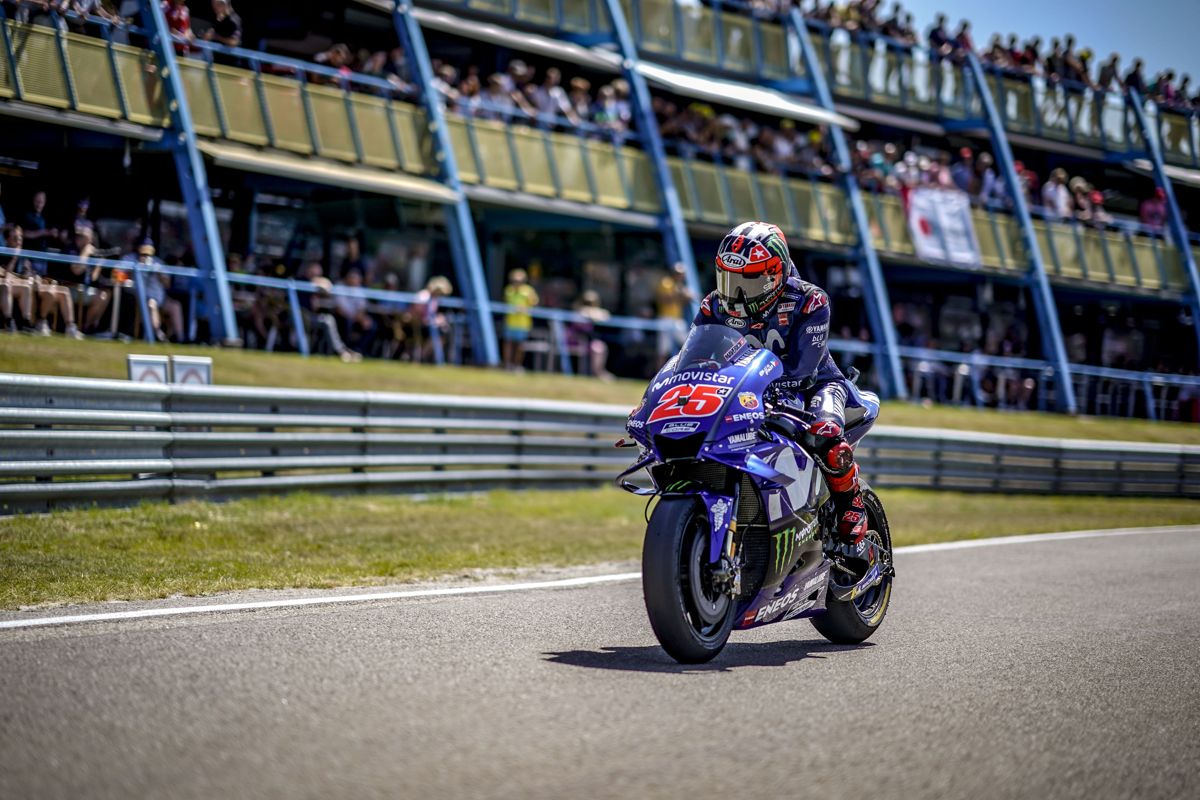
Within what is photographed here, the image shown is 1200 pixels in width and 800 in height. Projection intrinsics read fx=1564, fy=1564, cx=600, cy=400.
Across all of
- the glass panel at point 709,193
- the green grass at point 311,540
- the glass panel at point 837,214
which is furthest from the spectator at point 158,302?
the glass panel at point 837,214

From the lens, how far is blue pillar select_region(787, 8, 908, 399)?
32344 mm

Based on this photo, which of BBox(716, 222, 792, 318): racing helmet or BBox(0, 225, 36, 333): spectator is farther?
BBox(0, 225, 36, 333): spectator

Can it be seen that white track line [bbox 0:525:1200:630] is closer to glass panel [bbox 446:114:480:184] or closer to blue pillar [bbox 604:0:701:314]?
glass panel [bbox 446:114:480:184]

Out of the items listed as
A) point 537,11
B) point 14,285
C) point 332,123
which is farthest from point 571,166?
point 14,285

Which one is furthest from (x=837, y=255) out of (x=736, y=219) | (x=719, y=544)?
(x=719, y=544)

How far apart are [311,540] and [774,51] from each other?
2317 cm

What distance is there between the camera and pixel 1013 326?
39.1 m

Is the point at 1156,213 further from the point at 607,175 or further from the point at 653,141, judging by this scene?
the point at 607,175

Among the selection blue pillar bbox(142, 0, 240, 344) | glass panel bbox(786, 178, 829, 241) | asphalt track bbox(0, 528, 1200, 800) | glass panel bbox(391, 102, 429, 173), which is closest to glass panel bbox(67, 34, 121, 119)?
blue pillar bbox(142, 0, 240, 344)

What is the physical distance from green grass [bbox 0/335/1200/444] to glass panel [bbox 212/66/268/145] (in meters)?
3.95

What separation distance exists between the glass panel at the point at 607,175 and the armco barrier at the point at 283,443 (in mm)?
9068

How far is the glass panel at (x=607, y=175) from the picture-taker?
28359mm

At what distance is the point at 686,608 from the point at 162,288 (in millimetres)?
15501

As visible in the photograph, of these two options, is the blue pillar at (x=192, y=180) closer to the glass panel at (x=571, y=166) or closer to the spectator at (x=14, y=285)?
the spectator at (x=14, y=285)
